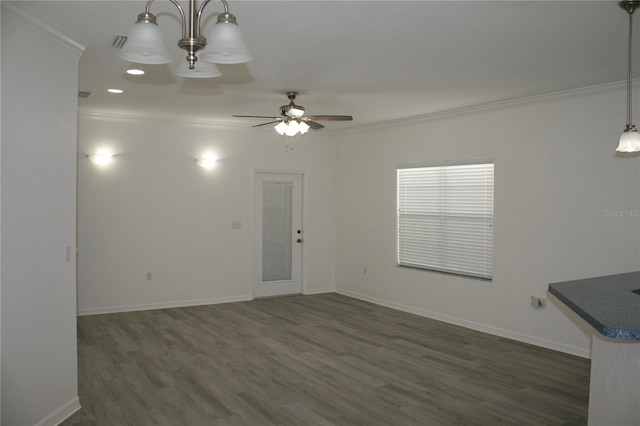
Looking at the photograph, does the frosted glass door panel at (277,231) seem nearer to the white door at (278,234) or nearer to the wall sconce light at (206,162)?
the white door at (278,234)

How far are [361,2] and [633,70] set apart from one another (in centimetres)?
283

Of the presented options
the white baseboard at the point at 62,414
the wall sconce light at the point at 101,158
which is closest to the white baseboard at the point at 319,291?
the wall sconce light at the point at 101,158

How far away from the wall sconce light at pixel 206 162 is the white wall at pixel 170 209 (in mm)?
69

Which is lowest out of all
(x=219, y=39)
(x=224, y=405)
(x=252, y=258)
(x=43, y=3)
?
(x=224, y=405)

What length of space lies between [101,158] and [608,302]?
6.24 metres

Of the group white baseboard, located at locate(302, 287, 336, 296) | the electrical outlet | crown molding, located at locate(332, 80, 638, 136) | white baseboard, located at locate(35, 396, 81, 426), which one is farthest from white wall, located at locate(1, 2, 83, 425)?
white baseboard, located at locate(302, 287, 336, 296)

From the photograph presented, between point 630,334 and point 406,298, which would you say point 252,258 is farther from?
point 630,334

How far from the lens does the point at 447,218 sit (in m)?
6.62

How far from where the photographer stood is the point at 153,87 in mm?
5234

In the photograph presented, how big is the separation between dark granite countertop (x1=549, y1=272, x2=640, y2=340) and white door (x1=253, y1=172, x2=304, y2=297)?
5.52 metres

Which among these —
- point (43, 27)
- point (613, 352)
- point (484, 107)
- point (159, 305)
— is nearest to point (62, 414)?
point (43, 27)

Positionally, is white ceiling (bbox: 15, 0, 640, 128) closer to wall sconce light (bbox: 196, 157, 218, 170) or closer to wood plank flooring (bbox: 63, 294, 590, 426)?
wall sconce light (bbox: 196, 157, 218, 170)

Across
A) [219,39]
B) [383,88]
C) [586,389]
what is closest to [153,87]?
[383,88]

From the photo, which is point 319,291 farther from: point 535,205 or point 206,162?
point 535,205
